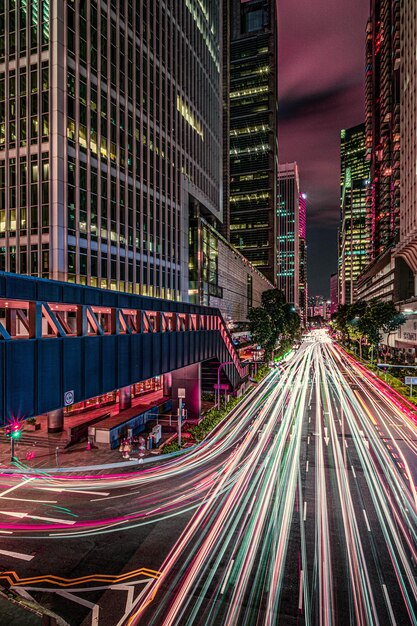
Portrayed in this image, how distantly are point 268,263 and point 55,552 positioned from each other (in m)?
173

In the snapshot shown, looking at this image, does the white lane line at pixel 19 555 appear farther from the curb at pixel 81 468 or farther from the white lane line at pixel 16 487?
the curb at pixel 81 468

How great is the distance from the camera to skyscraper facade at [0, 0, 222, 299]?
121 ft

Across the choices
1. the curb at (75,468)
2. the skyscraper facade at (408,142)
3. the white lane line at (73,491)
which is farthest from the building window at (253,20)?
the white lane line at (73,491)

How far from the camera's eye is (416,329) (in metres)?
68.3

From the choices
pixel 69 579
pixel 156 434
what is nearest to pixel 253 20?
pixel 156 434

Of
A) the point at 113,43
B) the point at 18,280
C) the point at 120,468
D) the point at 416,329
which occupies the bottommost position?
the point at 120,468

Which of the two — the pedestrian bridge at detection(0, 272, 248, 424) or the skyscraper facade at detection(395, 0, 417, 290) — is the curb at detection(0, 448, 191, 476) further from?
the skyscraper facade at detection(395, 0, 417, 290)

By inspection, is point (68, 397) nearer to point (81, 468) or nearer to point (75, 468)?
point (81, 468)

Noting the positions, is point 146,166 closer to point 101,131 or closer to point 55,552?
point 101,131

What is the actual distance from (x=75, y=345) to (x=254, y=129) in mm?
185076

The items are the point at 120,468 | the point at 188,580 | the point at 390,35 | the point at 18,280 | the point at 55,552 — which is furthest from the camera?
the point at 390,35

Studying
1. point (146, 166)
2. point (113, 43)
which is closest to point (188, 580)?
point (146, 166)

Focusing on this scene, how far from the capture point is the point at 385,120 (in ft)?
335

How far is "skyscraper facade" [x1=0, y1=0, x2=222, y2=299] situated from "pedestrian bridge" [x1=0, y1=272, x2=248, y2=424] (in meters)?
18.2
